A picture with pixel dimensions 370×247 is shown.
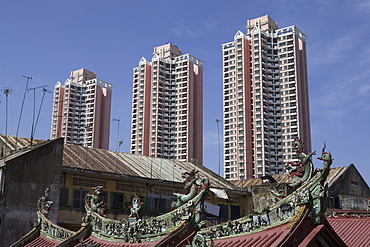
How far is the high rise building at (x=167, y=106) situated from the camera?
77.2 metres

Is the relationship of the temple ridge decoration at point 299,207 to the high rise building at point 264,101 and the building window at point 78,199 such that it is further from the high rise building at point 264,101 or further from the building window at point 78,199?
the high rise building at point 264,101

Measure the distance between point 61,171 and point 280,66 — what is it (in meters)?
54.7

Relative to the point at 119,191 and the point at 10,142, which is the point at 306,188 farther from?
the point at 10,142

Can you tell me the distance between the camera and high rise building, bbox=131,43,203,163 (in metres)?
77.2

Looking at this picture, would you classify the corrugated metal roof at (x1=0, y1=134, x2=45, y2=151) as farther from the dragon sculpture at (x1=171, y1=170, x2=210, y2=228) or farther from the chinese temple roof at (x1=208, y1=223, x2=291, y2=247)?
the chinese temple roof at (x1=208, y1=223, x2=291, y2=247)

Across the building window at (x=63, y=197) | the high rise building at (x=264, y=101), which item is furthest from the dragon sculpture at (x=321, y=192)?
the high rise building at (x=264, y=101)

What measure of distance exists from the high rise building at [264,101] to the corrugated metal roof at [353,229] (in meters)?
51.9

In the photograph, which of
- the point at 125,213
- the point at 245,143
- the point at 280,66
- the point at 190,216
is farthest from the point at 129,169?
the point at 280,66

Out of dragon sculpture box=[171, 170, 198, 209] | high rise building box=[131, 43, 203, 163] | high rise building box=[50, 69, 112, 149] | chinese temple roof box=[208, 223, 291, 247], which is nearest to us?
chinese temple roof box=[208, 223, 291, 247]

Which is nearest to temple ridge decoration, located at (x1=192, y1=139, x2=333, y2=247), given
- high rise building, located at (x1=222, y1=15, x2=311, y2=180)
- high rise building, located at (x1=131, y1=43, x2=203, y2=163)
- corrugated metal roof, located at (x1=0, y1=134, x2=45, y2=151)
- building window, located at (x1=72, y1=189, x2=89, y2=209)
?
building window, located at (x1=72, y1=189, x2=89, y2=209)

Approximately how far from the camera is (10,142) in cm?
2441

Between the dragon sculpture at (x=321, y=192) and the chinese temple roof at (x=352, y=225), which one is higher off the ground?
the dragon sculpture at (x=321, y=192)

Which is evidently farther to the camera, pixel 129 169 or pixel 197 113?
pixel 197 113

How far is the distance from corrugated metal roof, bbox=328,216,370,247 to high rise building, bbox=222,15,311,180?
170ft
